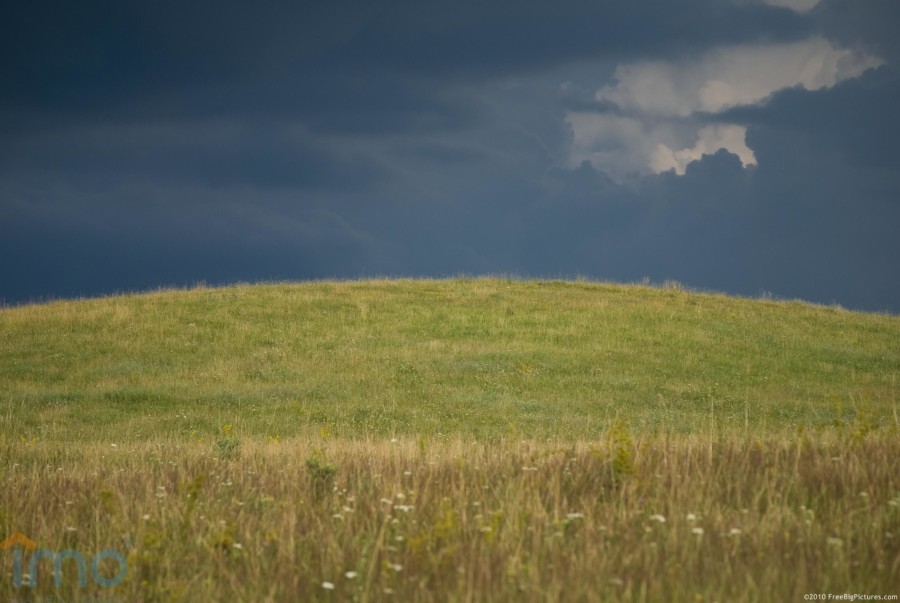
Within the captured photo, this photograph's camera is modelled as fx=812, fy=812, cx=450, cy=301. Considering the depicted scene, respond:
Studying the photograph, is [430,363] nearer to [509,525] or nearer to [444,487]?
[444,487]

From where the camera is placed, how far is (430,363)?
30.0 metres

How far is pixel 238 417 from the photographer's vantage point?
23.0 m

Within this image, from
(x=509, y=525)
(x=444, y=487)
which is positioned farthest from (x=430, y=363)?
(x=509, y=525)

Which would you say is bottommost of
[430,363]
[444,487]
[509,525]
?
[509,525]

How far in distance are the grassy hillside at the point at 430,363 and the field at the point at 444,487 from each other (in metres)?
0.20

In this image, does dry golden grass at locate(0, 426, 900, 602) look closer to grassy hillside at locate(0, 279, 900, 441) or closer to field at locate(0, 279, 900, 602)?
field at locate(0, 279, 900, 602)

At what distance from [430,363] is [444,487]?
844 inches

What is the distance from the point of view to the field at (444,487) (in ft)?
19.5

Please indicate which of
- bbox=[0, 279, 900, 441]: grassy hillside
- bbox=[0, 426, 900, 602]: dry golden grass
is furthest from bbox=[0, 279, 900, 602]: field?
bbox=[0, 279, 900, 441]: grassy hillside

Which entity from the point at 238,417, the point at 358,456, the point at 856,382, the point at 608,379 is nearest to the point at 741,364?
the point at 856,382

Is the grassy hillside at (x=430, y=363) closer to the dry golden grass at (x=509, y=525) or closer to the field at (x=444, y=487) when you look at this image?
the field at (x=444, y=487)

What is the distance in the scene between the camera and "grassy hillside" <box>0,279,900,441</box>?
23109mm

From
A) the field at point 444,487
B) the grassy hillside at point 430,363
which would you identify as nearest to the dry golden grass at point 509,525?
the field at point 444,487

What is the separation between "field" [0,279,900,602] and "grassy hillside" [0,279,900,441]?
203 millimetres
